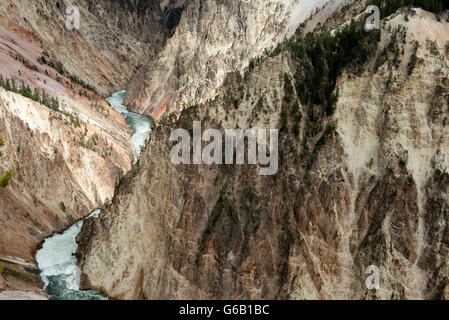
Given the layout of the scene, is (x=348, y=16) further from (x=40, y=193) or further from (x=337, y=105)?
(x=40, y=193)

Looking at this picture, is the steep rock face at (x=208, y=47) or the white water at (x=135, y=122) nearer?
the steep rock face at (x=208, y=47)

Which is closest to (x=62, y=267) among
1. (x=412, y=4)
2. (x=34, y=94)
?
(x=412, y=4)

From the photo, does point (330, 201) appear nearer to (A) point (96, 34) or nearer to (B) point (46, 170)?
(B) point (46, 170)

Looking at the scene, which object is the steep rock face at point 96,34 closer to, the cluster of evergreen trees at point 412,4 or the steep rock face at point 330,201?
the steep rock face at point 330,201

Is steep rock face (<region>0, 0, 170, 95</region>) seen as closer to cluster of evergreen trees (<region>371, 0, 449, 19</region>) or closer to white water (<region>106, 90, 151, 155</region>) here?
white water (<region>106, 90, 151, 155</region>)

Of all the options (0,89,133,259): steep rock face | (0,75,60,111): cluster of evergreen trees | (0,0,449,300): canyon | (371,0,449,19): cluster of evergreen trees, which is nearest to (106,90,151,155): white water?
(0,89,133,259): steep rock face

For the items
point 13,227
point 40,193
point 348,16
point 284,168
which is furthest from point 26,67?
point 284,168

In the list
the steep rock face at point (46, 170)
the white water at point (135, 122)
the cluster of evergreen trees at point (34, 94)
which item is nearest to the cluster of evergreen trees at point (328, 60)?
the steep rock face at point (46, 170)
